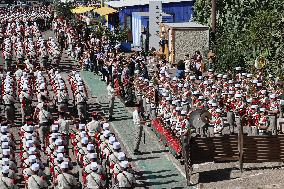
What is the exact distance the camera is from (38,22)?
2675 inches

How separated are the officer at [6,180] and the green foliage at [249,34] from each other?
1882cm

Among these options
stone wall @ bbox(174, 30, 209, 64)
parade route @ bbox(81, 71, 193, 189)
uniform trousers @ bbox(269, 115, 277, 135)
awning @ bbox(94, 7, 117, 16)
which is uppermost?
awning @ bbox(94, 7, 117, 16)

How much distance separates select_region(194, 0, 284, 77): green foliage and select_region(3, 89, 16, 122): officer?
13.4 meters

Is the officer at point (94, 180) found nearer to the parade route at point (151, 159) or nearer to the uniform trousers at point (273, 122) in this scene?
the parade route at point (151, 159)

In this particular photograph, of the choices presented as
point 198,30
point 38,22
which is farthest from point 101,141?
point 38,22

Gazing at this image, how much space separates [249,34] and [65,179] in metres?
21.8

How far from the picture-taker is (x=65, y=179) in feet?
59.6

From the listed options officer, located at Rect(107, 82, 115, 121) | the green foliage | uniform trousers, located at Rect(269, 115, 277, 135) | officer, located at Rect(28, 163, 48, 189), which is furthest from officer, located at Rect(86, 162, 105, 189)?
the green foliage

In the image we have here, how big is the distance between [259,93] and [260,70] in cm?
760

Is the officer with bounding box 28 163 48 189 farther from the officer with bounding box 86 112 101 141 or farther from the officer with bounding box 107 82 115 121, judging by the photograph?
the officer with bounding box 107 82 115 121

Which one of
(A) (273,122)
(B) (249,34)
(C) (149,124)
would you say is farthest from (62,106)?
(B) (249,34)

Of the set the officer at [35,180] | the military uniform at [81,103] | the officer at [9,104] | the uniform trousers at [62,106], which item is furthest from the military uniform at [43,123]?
the officer at [35,180]

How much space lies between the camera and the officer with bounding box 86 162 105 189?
59.4 feet

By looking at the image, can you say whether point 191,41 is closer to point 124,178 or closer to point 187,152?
point 187,152
